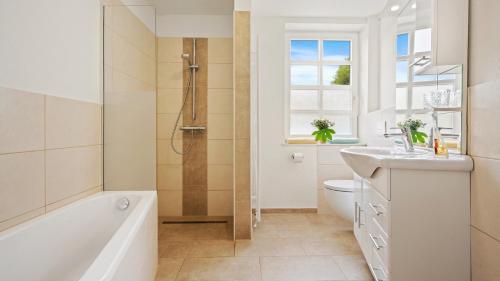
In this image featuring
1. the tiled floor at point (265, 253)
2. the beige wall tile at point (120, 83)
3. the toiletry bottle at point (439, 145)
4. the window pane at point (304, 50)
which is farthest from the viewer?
the window pane at point (304, 50)

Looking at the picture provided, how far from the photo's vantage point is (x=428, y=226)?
4.53 ft

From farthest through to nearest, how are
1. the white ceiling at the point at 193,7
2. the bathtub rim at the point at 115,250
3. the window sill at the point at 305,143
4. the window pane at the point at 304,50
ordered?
the window pane at the point at 304,50
the window sill at the point at 305,143
the white ceiling at the point at 193,7
the bathtub rim at the point at 115,250

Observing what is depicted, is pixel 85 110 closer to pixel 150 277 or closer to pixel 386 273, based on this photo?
pixel 150 277

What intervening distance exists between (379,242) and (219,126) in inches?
74.5

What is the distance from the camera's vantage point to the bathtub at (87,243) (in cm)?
108

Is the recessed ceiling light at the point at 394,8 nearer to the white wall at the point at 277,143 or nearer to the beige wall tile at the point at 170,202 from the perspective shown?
the white wall at the point at 277,143

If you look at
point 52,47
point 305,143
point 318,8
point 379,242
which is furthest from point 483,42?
point 52,47

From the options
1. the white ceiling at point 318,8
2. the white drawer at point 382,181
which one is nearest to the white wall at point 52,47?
the white ceiling at point 318,8

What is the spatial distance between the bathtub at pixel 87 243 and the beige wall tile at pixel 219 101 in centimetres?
126

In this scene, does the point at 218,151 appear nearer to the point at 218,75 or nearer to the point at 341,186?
the point at 218,75

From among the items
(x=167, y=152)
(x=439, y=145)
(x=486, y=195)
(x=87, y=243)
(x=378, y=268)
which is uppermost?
(x=439, y=145)

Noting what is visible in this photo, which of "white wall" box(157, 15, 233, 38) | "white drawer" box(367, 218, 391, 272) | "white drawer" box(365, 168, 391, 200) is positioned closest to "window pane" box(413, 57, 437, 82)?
"white drawer" box(365, 168, 391, 200)

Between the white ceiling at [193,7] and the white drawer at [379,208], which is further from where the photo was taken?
the white ceiling at [193,7]

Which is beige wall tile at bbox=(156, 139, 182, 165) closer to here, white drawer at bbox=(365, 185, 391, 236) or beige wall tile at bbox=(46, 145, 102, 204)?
beige wall tile at bbox=(46, 145, 102, 204)
